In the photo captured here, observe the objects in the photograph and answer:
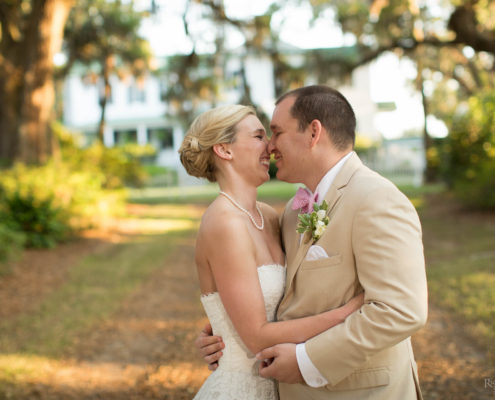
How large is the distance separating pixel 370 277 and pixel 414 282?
17cm

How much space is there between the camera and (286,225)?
2.80 meters

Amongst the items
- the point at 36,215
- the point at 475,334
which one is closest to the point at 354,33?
the point at 36,215

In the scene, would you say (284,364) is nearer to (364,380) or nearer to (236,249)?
(364,380)

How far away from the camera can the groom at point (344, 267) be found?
2018 mm

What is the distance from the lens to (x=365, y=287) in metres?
2.06

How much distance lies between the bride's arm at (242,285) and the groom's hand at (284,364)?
39 millimetres

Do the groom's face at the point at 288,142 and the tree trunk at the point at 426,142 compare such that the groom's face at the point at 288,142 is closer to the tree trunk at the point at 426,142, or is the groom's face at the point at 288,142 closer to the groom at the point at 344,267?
the groom at the point at 344,267

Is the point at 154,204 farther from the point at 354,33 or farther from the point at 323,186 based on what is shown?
the point at 323,186

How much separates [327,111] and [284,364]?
1.11m

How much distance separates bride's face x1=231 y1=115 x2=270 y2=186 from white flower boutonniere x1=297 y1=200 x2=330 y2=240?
54cm

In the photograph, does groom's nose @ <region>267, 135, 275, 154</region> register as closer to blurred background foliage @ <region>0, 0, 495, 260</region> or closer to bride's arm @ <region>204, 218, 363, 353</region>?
bride's arm @ <region>204, 218, 363, 353</region>

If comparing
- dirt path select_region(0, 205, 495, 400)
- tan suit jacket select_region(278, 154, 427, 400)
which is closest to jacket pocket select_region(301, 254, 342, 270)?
tan suit jacket select_region(278, 154, 427, 400)

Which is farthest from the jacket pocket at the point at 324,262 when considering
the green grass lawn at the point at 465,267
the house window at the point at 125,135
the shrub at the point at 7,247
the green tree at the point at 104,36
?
the house window at the point at 125,135

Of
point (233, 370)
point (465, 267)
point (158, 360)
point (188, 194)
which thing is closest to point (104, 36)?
point (188, 194)
